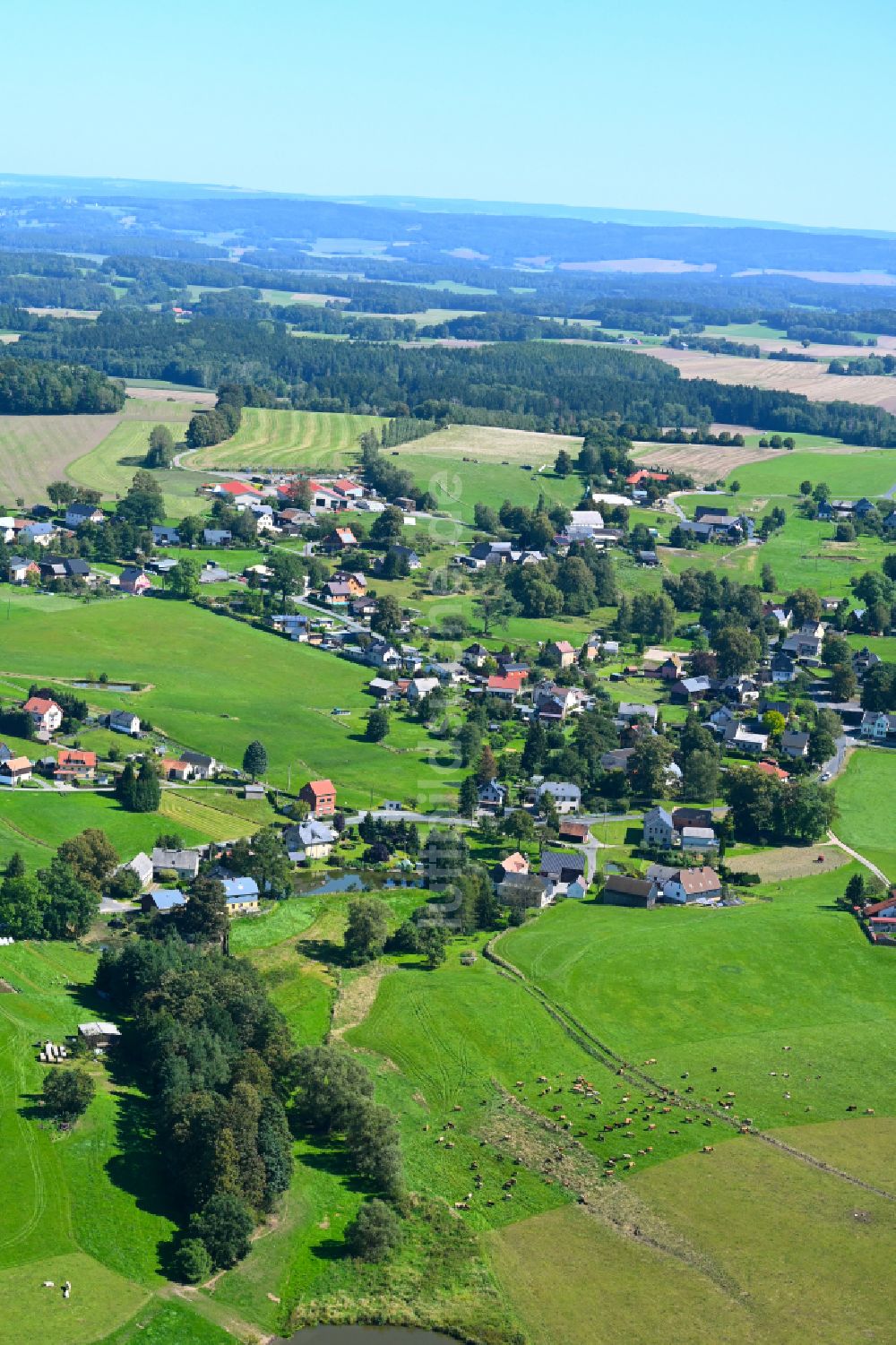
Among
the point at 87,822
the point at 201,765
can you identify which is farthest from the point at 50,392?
the point at 87,822

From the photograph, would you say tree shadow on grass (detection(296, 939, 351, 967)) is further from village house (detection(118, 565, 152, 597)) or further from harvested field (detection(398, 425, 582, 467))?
harvested field (detection(398, 425, 582, 467))

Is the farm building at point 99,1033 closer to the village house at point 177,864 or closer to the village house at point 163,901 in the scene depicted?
the village house at point 163,901

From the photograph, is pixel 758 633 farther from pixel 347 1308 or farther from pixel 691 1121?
pixel 347 1308

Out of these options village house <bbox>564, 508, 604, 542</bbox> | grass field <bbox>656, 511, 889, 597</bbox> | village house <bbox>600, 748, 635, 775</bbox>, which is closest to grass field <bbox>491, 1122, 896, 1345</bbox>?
village house <bbox>600, 748, 635, 775</bbox>

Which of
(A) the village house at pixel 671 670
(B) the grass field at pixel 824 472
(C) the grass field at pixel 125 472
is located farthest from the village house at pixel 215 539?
(B) the grass field at pixel 824 472

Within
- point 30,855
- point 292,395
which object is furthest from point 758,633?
point 292,395

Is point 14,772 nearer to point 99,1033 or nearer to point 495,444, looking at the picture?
point 99,1033
